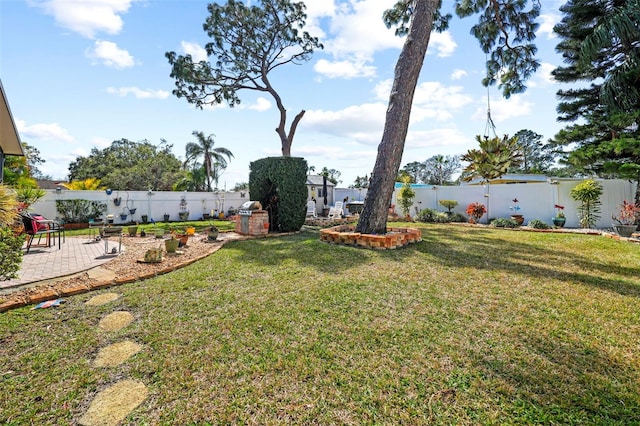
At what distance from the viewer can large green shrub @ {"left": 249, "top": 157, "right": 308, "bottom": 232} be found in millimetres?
8734

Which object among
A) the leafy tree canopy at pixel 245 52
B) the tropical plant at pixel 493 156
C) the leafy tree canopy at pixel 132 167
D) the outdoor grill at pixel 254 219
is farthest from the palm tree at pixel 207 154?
the tropical plant at pixel 493 156

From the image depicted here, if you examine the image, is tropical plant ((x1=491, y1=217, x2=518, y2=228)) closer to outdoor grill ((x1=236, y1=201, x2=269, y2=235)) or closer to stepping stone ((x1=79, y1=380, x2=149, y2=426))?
outdoor grill ((x1=236, y1=201, x2=269, y2=235))

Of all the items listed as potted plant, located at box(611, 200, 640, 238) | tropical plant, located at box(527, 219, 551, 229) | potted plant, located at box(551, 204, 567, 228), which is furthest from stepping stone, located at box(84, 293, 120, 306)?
potted plant, located at box(551, 204, 567, 228)

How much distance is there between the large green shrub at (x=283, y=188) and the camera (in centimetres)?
873

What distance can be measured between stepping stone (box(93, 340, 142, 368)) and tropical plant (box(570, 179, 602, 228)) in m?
12.5

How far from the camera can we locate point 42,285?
374cm

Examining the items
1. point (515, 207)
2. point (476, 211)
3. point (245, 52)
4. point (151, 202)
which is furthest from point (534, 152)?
point (151, 202)

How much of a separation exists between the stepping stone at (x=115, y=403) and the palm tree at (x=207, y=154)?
2387 cm

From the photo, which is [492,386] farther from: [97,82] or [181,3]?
[97,82]

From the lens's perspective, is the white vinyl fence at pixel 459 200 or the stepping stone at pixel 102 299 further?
the white vinyl fence at pixel 459 200

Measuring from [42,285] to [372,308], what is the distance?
436cm

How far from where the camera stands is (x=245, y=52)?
13.7 metres

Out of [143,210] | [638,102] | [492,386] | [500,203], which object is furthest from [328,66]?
[492,386]

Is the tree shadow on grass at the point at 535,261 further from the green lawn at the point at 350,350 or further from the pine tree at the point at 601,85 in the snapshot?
the pine tree at the point at 601,85
